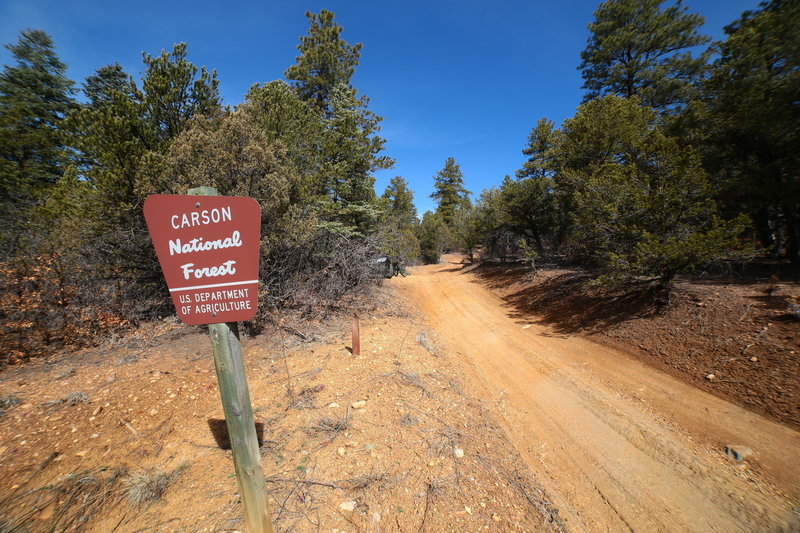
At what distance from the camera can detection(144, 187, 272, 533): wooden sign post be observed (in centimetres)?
171

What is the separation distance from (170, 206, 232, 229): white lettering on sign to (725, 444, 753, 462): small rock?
5890 mm

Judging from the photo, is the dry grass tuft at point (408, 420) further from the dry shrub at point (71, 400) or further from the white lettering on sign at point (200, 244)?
the dry shrub at point (71, 400)

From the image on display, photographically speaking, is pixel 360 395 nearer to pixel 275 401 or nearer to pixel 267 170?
pixel 275 401

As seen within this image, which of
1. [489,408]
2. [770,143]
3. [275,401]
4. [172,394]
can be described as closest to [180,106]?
[172,394]

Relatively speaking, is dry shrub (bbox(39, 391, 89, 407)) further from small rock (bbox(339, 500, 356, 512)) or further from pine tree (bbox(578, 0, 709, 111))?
pine tree (bbox(578, 0, 709, 111))

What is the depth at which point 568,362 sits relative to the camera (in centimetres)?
607

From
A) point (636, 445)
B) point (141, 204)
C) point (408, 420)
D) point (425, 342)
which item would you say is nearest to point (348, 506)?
point (408, 420)

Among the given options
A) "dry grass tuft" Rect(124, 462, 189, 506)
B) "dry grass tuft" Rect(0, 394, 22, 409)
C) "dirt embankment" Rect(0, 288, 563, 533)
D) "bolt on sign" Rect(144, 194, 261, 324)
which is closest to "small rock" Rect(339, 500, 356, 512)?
"dirt embankment" Rect(0, 288, 563, 533)

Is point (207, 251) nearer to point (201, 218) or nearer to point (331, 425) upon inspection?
point (201, 218)

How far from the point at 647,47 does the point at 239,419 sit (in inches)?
966

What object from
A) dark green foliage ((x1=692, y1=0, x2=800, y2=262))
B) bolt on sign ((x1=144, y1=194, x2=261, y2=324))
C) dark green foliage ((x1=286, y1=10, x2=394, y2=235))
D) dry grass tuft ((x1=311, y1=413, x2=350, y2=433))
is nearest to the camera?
bolt on sign ((x1=144, y1=194, x2=261, y2=324))

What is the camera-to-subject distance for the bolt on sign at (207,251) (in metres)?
1.71

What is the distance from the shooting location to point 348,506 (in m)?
2.52

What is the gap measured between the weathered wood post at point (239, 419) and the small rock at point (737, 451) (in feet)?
16.8
